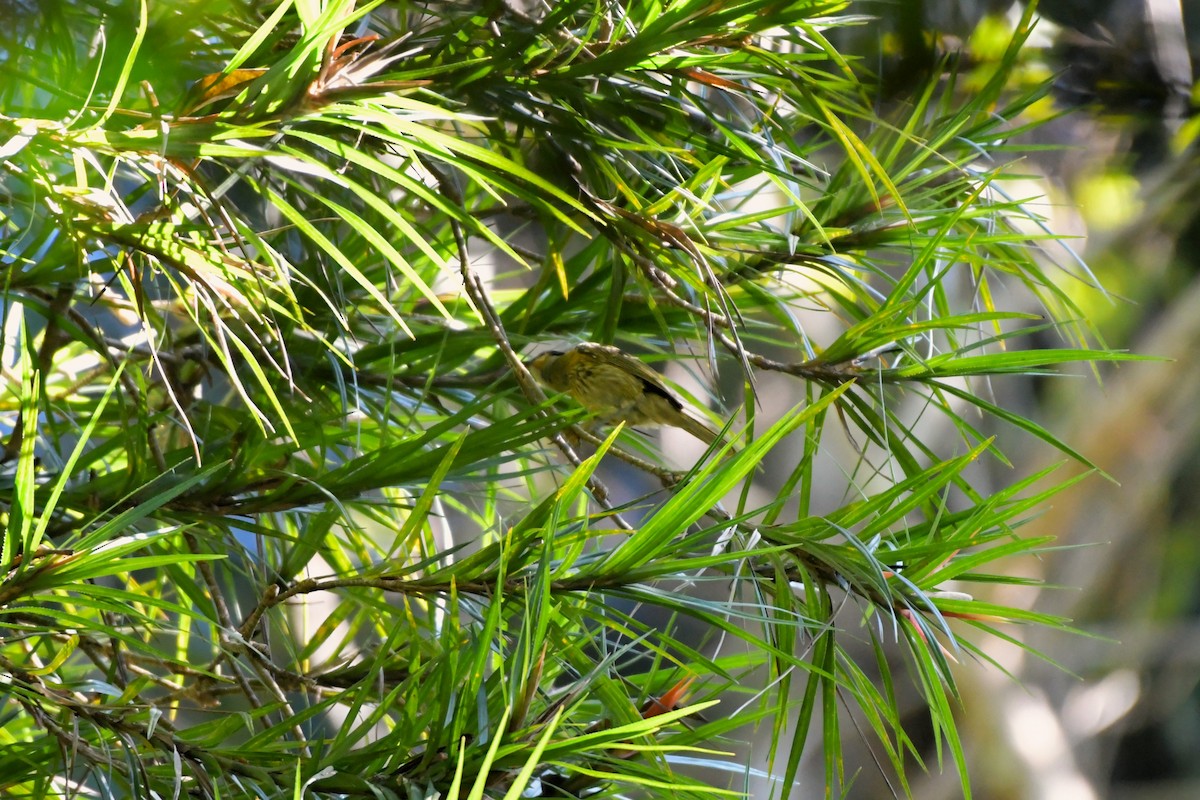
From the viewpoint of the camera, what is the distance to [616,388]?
1.93 feet

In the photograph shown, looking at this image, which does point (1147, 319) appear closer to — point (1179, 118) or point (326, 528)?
point (1179, 118)

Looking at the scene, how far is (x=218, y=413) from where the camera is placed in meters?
0.57

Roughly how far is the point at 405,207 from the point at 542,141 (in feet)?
0.51

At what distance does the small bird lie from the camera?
54cm

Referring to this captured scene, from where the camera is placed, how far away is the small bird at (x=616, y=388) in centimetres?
54

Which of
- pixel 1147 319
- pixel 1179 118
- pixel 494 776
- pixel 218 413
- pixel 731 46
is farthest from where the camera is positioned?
pixel 1147 319

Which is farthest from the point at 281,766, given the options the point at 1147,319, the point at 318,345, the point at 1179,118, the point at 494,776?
the point at 1147,319

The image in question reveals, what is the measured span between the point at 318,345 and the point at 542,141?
16 centimetres

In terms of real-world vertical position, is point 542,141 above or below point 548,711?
above

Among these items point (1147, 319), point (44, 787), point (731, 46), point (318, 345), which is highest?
point (731, 46)

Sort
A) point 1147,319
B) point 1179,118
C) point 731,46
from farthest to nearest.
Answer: point 1147,319 < point 1179,118 < point 731,46

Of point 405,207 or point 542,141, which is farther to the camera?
point 405,207

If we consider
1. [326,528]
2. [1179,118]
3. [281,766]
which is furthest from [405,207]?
[1179,118]

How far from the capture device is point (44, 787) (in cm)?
40
